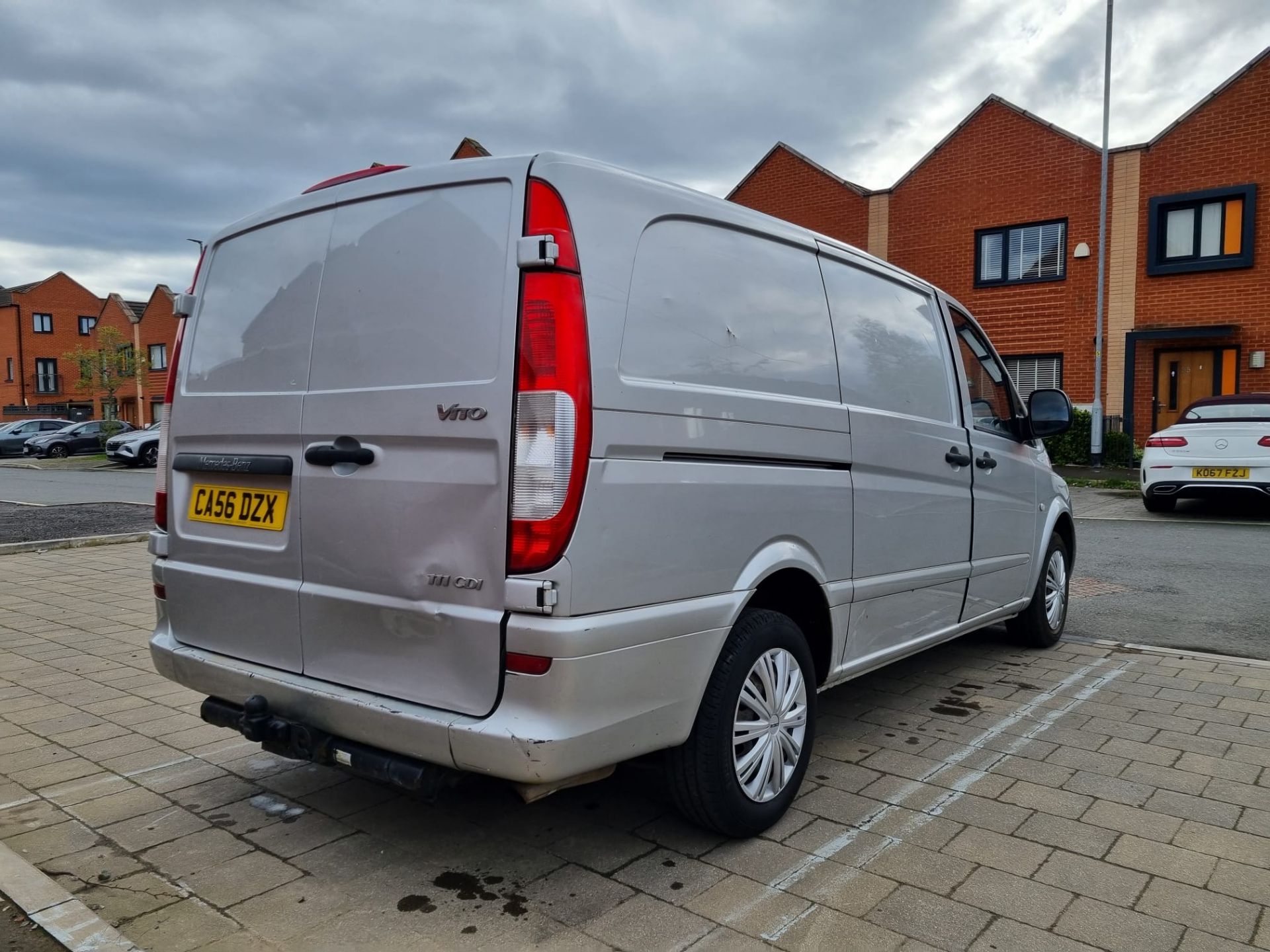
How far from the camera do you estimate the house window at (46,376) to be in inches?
2302

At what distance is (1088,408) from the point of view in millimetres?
20859

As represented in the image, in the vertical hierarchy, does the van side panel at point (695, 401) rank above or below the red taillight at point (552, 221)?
below

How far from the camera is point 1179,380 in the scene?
67.7 feet

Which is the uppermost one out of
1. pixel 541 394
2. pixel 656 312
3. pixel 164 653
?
pixel 656 312

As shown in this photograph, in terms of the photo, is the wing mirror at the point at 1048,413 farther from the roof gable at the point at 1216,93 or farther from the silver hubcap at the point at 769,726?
the roof gable at the point at 1216,93

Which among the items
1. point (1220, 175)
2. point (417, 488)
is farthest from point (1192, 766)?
point (1220, 175)

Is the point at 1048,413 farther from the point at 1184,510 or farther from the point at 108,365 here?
the point at 108,365

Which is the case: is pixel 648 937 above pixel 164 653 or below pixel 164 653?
below

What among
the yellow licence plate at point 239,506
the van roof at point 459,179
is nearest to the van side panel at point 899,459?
the van roof at point 459,179

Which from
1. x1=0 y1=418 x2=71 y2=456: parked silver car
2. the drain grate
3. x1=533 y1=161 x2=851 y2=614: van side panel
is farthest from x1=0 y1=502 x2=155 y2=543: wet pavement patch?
x1=0 y1=418 x2=71 y2=456: parked silver car

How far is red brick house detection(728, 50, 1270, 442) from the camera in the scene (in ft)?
64.2

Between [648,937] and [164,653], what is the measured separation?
6.63 feet

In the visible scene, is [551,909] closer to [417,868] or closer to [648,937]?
[648,937]

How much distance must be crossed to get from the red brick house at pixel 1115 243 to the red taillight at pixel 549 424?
17.7m
